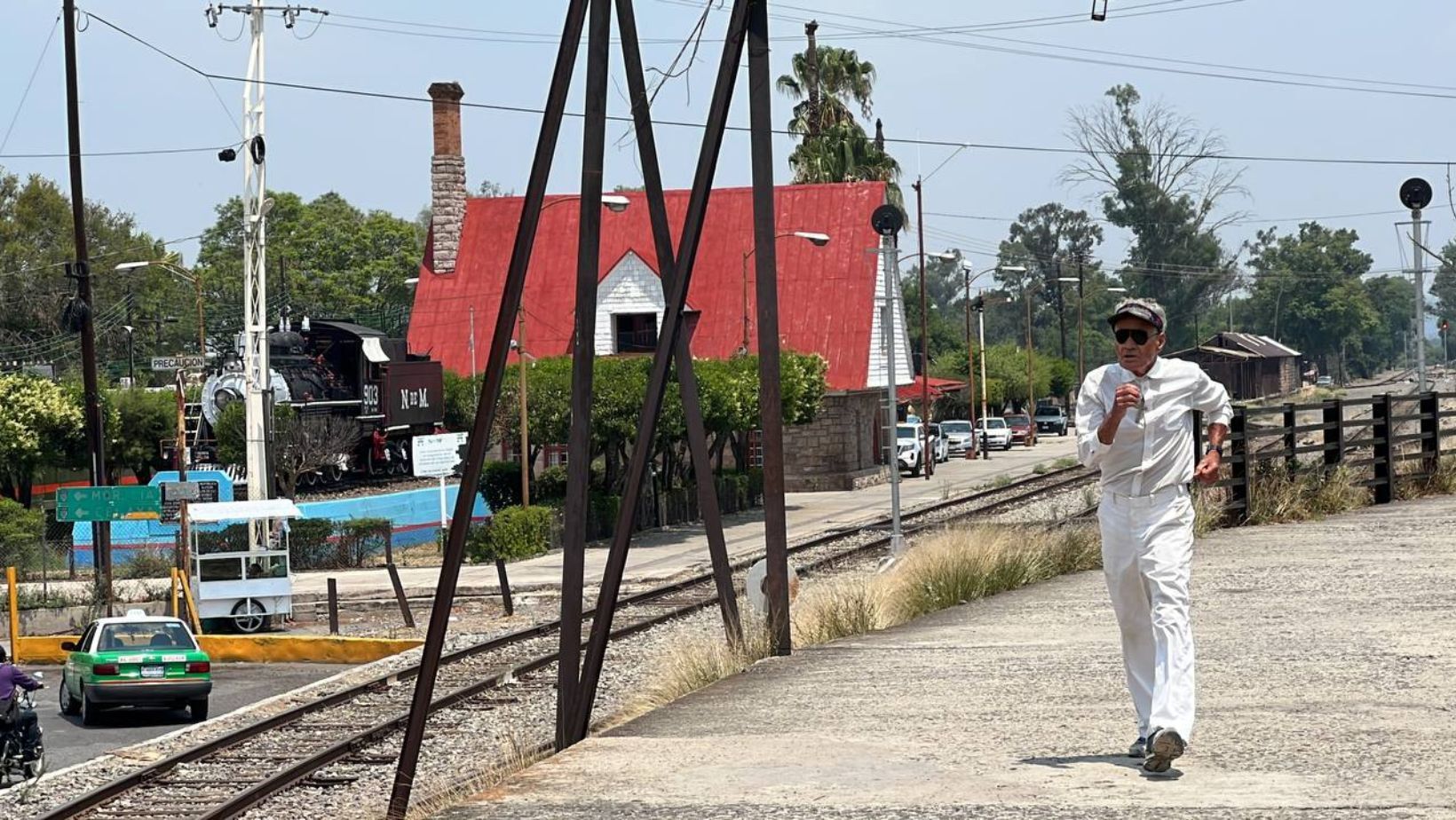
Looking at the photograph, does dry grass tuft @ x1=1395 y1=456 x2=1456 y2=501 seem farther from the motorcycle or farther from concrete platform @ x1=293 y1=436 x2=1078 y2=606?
the motorcycle

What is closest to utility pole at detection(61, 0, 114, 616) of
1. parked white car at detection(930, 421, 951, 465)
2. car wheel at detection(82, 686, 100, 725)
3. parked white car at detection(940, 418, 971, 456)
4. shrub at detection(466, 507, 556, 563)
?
shrub at detection(466, 507, 556, 563)

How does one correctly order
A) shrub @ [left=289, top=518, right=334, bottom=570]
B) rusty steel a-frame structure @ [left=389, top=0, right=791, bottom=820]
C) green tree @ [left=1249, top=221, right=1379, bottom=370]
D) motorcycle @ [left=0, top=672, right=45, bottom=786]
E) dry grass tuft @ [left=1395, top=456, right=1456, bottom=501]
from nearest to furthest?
rusty steel a-frame structure @ [left=389, top=0, right=791, bottom=820] → motorcycle @ [left=0, top=672, right=45, bottom=786] → dry grass tuft @ [left=1395, top=456, right=1456, bottom=501] → shrub @ [left=289, top=518, right=334, bottom=570] → green tree @ [left=1249, top=221, right=1379, bottom=370]

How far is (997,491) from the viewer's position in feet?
154

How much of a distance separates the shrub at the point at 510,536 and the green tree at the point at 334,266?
72.1 metres

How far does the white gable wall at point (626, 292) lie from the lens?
5766cm

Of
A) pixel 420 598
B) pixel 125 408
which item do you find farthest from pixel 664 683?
pixel 125 408

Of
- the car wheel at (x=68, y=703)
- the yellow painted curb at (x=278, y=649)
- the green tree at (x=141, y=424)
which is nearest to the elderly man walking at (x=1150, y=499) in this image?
the car wheel at (x=68, y=703)

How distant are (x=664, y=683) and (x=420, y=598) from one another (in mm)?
22040

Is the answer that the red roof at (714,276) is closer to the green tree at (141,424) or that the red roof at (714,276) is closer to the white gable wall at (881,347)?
the white gable wall at (881,347)

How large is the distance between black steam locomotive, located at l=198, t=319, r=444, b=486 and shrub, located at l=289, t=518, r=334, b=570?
30.7 ft

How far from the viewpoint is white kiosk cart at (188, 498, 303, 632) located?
3139 cm

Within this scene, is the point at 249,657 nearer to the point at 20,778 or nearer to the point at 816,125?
the point at 20,778

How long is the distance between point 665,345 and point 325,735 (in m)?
8.06

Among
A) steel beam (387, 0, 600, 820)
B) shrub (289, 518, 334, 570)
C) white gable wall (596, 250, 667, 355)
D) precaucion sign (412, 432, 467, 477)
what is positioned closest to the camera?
steel beam (387, 0, 600, 820)
